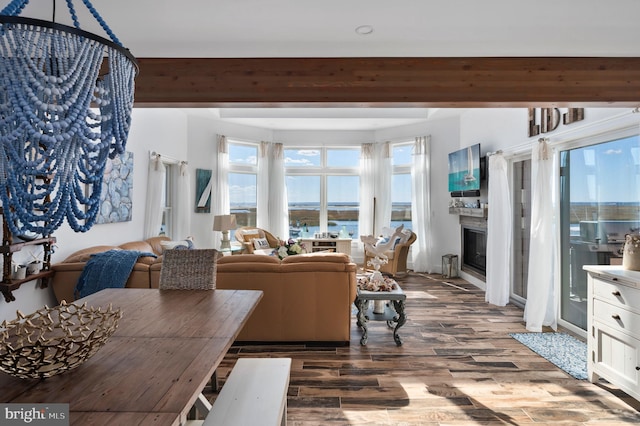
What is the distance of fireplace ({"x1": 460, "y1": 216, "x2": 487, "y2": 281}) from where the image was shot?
5980 mm

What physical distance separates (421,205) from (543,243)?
3.52 metres

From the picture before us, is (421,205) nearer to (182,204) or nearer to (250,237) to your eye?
(250,237)

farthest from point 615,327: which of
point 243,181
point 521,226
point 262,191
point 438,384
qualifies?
point 243,181

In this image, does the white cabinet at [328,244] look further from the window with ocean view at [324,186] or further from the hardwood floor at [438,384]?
the hardwood floor at [438,384]

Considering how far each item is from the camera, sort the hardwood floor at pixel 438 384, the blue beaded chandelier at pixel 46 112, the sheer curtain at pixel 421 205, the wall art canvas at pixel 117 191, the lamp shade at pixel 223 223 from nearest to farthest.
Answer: the blue beaded chandelier at pixel 46 112 → the hardwood floor at pixel 438 384 → the wall art canvas at pixel 117 191 → the lamp shade at pixel 223 223 → the sheer curtain at pixel 421 205

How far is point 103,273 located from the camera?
11.0 feet

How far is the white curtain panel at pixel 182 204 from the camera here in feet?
21.2

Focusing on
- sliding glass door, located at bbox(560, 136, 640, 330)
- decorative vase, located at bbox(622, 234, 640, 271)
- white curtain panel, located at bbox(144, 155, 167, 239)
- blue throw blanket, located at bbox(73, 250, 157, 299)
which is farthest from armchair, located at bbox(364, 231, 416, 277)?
blue throw blanket, located at bbox(73, 250, 157, 299)

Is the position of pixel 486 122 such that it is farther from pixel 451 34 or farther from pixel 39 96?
pixel 39 96

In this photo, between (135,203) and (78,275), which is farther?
(135,203)

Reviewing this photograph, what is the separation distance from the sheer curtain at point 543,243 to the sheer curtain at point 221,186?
17.4 feet

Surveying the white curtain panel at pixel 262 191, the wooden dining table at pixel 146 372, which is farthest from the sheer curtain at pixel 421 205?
the wooden dining table at pixel 146 372

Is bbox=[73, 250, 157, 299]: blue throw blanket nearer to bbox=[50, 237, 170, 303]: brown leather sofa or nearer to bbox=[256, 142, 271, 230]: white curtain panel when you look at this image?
bbox=[50, 237, 170, 303]: brown leather sofa

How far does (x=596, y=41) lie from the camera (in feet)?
9.01
